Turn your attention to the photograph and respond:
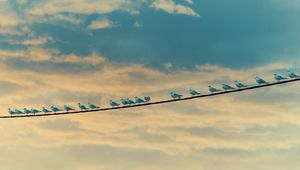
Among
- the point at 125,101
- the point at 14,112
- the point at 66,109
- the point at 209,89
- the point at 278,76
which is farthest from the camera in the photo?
the point at 14,112

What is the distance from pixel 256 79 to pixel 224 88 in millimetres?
4932

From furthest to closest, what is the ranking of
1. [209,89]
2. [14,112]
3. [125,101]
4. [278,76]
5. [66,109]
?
[14,112], [66,109], [125,101], [209,89], [278,76]

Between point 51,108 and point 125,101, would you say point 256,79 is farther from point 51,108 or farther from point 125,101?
point 51,108

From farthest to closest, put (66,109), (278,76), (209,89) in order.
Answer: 1. (66,109)
2. (209,89)
3. (278,76)

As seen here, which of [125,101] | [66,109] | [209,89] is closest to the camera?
[209,89]

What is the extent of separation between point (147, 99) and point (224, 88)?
760 inches

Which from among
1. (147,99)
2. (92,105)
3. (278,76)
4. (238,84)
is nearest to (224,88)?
(238,84)

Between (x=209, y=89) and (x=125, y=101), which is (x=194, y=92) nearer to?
(x=209, y=89)

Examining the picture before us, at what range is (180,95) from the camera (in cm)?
8650

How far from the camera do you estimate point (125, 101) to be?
320ft

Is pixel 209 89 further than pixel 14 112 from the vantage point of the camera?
No

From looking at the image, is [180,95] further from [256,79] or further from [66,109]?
[66,109]

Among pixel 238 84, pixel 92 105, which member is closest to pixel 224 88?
pixel 238 84

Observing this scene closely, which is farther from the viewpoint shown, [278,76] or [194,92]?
[194,92]
